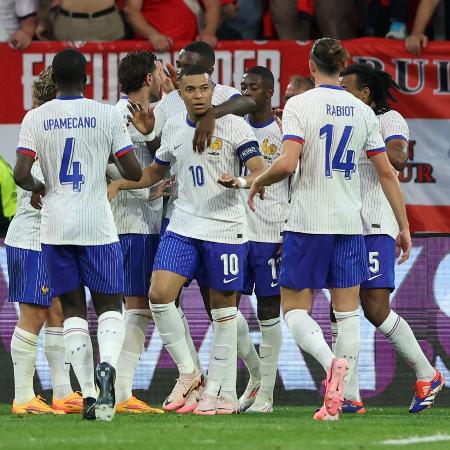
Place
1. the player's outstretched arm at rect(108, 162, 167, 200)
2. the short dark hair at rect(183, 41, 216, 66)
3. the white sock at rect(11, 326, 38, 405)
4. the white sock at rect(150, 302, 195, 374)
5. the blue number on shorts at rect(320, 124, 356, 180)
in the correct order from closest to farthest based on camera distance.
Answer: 1. the blue number on shorts at rect(320, 124, 356, 180)
2. the white sock at rect(150, 302, 195, 374)
3. the player's outstretched arm at rect(108, 162, 167, 200)
4. the white sock at rect(11, 326, 38, 405)
5. the short dark hair at rect(183, 41, 216, 66)

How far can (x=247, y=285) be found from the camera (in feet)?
31.8

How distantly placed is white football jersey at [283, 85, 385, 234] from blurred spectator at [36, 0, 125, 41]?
5205 millimetres

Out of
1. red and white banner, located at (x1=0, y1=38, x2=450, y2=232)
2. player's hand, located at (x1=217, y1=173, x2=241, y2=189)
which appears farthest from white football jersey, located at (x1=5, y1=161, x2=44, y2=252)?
red and white banner, located at (x1=0, y1=38, x2=450, y2=232)

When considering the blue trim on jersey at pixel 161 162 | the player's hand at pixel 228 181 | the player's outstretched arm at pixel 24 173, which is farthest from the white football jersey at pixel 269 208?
the player's outstretched arm at pixel 24 173

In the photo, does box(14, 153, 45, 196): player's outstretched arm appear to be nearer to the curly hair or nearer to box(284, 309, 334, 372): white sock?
the curly hair

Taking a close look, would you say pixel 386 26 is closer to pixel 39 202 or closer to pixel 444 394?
pixel 444 394

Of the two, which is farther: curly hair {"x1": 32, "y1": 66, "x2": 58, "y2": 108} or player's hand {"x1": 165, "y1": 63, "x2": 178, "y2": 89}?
player's hand {"x1": 165, "y1": 63, "x2": 178, "y2": 89}

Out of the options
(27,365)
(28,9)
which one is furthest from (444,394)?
(28,9)

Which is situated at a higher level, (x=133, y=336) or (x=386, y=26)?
(x=386, y=26)

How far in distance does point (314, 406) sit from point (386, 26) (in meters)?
4.35

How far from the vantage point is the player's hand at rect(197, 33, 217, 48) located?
12.7 m

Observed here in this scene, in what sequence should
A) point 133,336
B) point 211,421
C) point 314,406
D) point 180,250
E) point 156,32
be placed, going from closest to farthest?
point 211,421, point 180,250, point 133,336, point 314,406, point 156,32

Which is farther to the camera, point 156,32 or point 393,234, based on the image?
point 156,32

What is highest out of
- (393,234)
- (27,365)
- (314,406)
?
(393,234)
